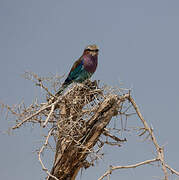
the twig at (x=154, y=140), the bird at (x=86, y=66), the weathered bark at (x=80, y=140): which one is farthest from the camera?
the bird at (x=86, y=66)

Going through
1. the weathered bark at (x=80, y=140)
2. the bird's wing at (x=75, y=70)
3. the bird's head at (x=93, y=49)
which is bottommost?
the weathered bark at (x=80, y=140)

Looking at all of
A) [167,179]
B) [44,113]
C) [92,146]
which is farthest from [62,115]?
[167,179]

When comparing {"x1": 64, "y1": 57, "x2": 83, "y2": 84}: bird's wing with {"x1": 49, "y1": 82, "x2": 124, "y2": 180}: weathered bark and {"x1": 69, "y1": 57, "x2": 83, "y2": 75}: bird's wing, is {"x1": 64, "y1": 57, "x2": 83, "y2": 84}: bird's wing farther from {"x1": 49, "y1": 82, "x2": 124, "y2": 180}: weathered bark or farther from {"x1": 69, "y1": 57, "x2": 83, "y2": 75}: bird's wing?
{"x1": 49, "y1": 82, "x2": 124, "y2": 180}: weathered bark

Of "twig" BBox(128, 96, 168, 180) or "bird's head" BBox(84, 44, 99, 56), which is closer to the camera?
"twig" BBox(128, 96, 168, 180)

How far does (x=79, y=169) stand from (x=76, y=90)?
81 cm

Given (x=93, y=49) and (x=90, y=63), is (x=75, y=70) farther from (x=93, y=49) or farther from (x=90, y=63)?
(x=93, y=49)

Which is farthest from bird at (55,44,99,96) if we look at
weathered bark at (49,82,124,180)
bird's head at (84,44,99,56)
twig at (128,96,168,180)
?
twig at (128,96,168,180)

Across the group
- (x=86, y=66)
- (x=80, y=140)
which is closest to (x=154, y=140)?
(x=80, y=140)

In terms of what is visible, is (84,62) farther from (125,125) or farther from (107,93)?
(125,125)

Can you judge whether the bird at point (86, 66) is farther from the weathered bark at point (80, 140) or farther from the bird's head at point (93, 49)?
the weathered bark at point (80, 140)

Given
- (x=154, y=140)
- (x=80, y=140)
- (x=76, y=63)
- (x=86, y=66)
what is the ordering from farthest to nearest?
(x=76, y=63)
(x=86, y=66)
(x=80, y=140)
(x=154, y=140)

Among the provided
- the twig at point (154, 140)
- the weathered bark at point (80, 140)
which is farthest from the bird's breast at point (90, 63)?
the twig at point (154, 140)

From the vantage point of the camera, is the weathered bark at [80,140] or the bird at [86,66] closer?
the weathered bark at [80,140]

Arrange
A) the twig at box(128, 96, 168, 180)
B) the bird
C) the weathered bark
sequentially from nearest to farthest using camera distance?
the twig at box(128, 96, 168, 180) < the weathered bark < the bird
